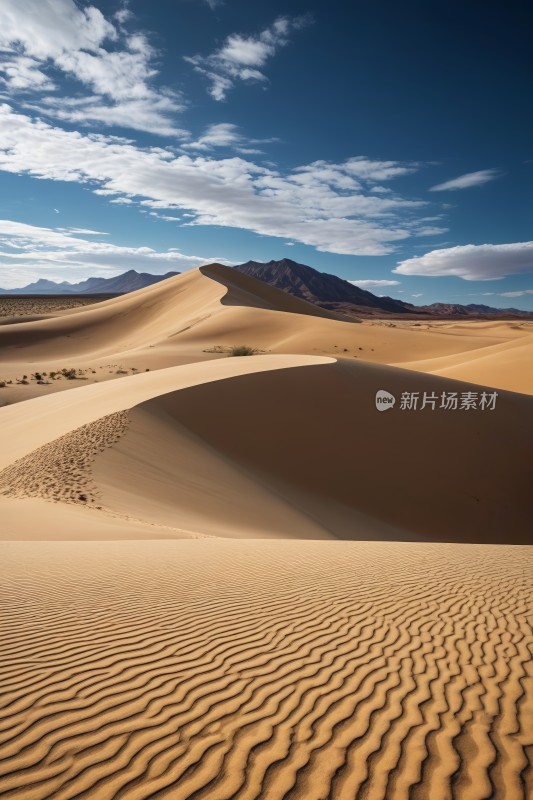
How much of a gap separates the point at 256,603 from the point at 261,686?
1.60 meters

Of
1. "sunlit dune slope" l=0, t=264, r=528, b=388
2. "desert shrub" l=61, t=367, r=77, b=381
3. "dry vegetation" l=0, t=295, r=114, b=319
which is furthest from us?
"dry vegetation" l=0, t=295, r=114, b=319

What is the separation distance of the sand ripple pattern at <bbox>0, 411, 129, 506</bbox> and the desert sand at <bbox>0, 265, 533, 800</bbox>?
0.06 m

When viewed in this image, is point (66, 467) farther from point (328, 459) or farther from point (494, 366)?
point (494, 366)

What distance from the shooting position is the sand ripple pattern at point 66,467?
35.1ft

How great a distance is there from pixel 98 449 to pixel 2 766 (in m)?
10.6

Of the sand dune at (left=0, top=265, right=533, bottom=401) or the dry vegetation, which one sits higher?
the dry vegetation

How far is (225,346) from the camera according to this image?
40344 millimetres

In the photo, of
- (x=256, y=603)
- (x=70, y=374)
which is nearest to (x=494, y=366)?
(x=70, y=374)

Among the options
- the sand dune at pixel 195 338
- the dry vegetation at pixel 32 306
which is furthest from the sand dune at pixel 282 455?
the dry vegetation at pixel 32 306

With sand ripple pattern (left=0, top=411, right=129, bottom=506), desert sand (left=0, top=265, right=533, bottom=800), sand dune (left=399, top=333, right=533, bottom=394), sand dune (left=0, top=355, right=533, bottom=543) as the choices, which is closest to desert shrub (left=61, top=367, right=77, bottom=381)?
sand dune (left=0, top=355, right=533, bottom=543)

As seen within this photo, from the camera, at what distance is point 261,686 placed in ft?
11.0

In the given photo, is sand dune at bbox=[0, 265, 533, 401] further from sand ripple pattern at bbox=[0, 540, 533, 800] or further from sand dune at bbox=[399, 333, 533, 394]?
sand ripple pattern at bbox=[0, 540, 533, 800]

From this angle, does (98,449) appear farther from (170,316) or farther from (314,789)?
(170,316)

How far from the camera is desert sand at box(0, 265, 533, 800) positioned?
105 inches
